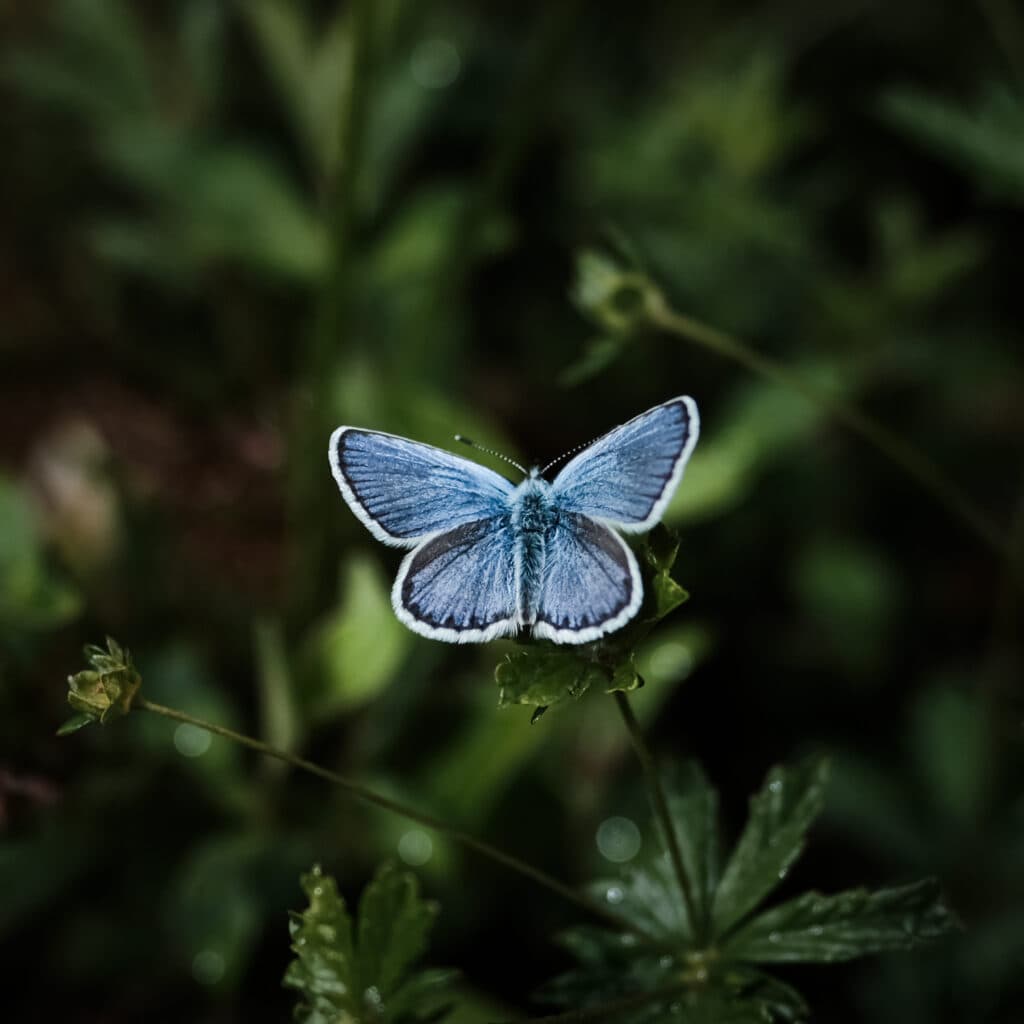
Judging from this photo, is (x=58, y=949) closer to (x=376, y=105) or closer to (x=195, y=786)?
(x=195, y=786)

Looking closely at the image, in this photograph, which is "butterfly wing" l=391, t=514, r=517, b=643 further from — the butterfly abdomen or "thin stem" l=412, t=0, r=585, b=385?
"thin stem" l=412, t=0, r=585, b=385

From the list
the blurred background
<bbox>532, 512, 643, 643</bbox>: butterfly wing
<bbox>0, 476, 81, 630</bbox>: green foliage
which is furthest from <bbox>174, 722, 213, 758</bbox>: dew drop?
<bbox>532, 512, 643, 643</bbox>: butterfly wing

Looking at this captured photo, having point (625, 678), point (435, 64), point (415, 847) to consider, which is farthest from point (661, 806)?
point (435, 64)

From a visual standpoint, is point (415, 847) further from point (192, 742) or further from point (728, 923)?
point (728, 923)

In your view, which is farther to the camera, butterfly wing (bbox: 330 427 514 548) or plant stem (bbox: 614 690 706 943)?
butterfly wing (bbox: 330 427 514 548)

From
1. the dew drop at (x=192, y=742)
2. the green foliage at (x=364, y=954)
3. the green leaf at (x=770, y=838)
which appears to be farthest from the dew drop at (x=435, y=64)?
the green foliage at (x=364, y=954)

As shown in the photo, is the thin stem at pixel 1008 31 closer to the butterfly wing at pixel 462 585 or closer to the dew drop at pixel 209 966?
the butterfly wing at pixel 462 585
